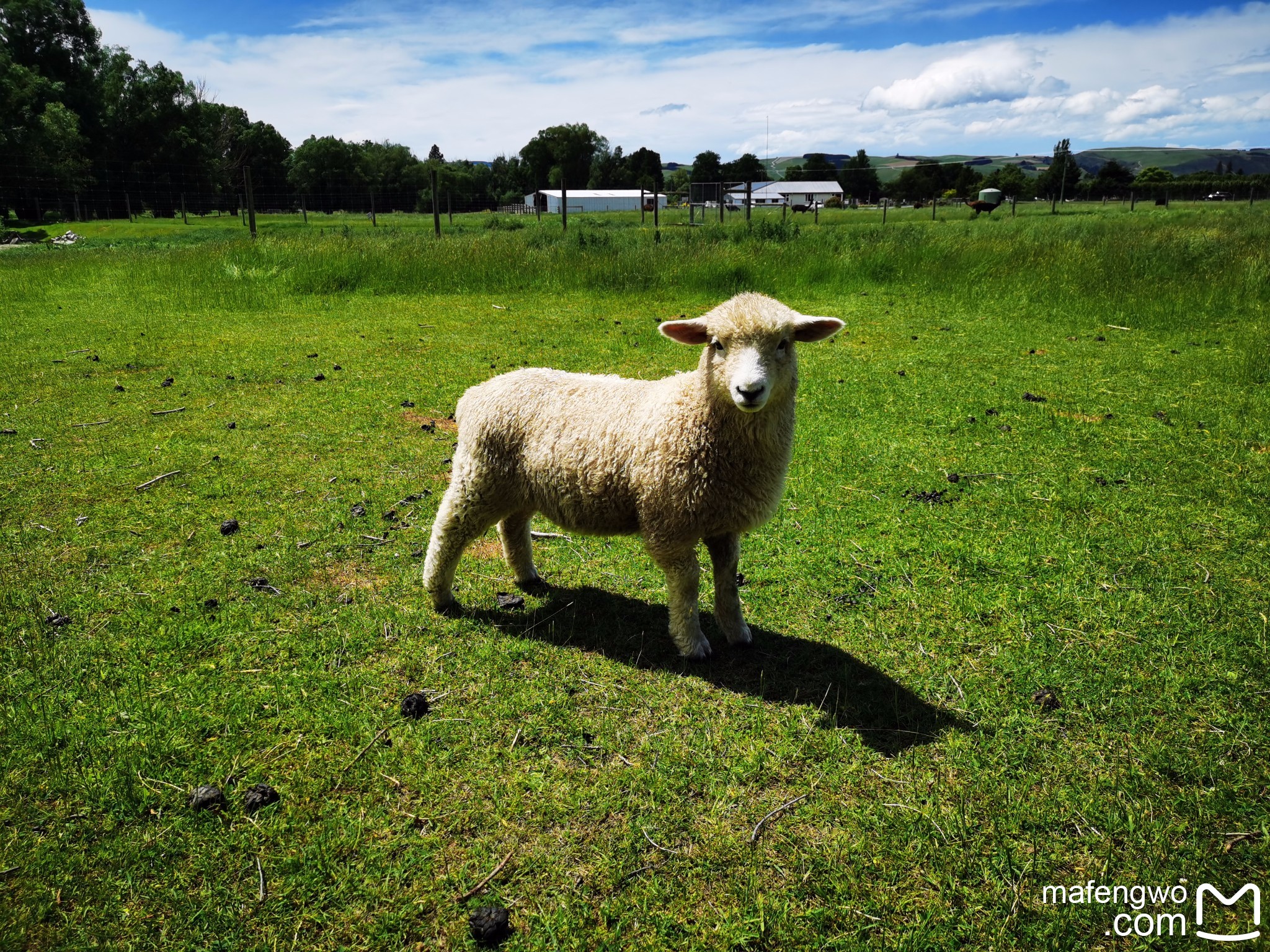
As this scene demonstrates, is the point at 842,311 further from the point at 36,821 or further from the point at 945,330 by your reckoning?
the point at 36,821

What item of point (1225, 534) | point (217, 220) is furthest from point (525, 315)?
point (217, 220)

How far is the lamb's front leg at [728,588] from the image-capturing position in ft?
14.7

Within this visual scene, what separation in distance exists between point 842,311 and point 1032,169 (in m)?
135

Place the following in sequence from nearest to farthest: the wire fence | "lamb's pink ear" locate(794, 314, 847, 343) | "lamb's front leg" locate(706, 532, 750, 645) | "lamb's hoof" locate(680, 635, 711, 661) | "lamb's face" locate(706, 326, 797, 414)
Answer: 1. "lamb's face" locate(706, 326, 797, 414)
2. "lamb's pink ear" locate(794, 314, 847, 343)
3. "lamb's hoof" locate(680, 635, 711, 661)
4. "lamb's front leg" locate(706, 532, 750, 645)
5. the wire fence

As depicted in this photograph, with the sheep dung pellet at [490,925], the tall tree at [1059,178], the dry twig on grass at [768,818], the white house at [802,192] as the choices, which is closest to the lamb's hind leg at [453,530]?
the sheep dung pellet at [490,925]

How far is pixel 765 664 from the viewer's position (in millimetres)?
4352

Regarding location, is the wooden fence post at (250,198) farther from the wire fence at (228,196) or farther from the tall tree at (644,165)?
the tall tree at (644,165)

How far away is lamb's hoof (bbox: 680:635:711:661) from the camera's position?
437 centimetres

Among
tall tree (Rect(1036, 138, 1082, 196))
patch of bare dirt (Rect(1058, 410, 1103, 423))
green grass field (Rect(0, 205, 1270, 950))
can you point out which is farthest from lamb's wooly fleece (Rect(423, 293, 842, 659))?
tall tree (Rect(1036, 138, 1082, 196))

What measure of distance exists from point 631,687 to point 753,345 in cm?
200

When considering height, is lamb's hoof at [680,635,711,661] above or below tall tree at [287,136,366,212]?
below

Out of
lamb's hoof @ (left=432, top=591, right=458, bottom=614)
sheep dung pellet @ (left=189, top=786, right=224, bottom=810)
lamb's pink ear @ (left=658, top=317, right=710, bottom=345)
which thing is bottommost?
sheep dung pellet @ (left=189, top=786, right=224, bottom=810)

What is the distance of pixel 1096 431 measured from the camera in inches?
308

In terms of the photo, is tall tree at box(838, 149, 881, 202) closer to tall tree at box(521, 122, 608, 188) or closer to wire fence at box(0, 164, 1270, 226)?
wire fence at box(0, 164, 1270, 226)
